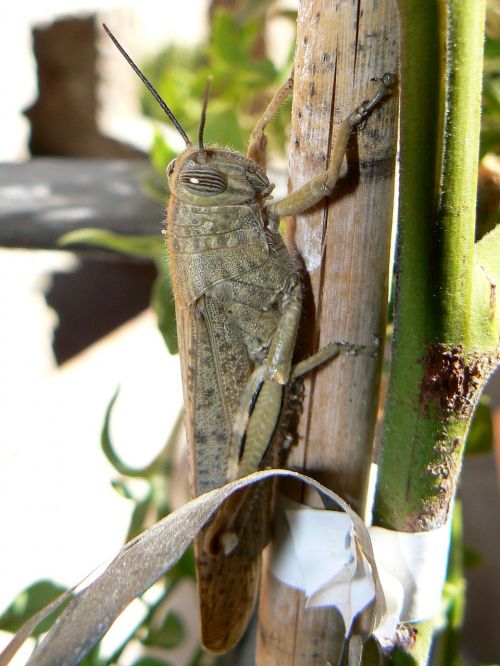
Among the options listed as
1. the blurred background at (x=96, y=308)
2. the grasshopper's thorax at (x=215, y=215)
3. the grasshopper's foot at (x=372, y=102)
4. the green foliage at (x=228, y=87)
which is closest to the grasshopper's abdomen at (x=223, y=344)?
the grasshopper's thorax at (x=215, y=215)

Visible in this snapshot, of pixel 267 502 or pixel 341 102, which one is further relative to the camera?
pixel 267 502

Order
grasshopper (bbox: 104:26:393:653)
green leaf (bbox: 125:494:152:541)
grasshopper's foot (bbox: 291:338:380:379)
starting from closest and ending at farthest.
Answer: grasshopper's foot (bbox: 291:338:380:379) < grasshopper (bbox: 104:26:393:653) < green leaf (bbox: 125:494:152:541)

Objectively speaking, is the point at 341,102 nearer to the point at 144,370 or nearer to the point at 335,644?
the point at 335,644

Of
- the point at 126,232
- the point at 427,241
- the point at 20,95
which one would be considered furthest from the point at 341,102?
the point at 20,95

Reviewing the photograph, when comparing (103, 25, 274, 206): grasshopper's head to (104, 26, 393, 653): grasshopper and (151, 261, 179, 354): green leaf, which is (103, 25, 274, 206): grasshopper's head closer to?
(104, 26, 393, 653): grasshopper

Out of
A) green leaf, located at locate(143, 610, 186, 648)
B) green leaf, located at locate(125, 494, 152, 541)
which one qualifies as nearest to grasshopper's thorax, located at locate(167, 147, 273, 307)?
green leaf, located at locate(125, 494, 152, 541)

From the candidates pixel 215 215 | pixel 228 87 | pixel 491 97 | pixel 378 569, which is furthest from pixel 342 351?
pixel 228 87

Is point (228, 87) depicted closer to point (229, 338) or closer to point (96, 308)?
point (229, 338)
